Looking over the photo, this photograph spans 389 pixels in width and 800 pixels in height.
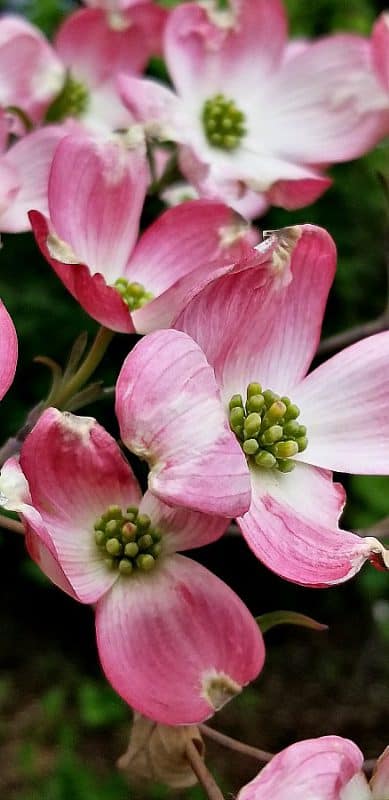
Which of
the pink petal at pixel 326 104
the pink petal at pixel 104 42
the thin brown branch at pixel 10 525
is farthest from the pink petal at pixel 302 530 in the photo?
the pink petal at pixel 104 42

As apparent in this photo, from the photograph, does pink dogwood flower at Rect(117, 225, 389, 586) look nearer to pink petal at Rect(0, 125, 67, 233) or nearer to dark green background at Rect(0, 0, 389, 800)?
pink petal at Rect(0, 125, 67, 233)

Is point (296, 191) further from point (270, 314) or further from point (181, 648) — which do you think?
point (181, 648)

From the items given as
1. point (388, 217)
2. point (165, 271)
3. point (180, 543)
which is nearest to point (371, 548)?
point (180, 543)

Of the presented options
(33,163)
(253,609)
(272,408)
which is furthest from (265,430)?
(253,609)

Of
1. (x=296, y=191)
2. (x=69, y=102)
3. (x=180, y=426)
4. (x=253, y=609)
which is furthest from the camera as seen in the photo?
(x=253, y=609)

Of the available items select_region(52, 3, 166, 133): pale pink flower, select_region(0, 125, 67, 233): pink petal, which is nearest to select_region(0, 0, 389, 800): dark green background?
select_region(52, 3, 166, 133): pale pink flower

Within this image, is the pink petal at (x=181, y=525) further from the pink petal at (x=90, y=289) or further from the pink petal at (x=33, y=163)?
the pink petal at (x=33, y=163)

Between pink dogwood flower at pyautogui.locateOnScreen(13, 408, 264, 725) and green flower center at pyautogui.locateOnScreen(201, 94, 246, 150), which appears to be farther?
green flower center at pyautogui.locateOnScreen(201, 94, 246, 150)
